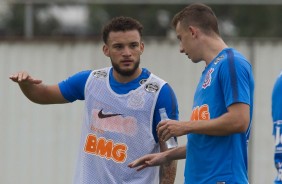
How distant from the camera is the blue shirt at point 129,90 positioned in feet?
26.0

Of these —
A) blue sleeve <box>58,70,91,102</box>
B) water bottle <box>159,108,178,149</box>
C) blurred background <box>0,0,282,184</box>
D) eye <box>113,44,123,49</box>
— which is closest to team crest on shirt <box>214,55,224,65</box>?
water bottle <box>159,108,178,149</box>

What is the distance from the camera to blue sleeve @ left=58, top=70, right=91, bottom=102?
8.28 meters

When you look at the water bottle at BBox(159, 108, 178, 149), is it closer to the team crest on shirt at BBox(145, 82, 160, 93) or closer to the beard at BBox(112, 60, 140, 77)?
the team crest on shirt at BBox(145, 82, 160, 93)

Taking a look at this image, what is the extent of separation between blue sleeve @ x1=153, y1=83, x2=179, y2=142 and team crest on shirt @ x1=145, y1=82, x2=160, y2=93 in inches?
1.9

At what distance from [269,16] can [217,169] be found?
24272 millimetres

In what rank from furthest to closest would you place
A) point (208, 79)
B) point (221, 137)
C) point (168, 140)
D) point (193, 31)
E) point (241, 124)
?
1. point (168, 140)
2. point (193, 31)
3. point (208, 79)
4. point (221, 137)
5. point (241, 124)

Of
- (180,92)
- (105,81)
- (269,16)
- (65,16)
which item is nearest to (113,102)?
(105,81)

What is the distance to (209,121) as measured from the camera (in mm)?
6672

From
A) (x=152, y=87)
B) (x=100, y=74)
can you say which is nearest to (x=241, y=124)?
(x=152, y=87)

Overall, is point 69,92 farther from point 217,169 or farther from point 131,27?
point 217,169

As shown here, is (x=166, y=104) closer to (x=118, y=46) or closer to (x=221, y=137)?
(x=118, y=46)

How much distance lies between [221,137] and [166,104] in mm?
1178

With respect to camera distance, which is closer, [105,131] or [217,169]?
[217,169]

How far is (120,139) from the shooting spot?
314 inches
